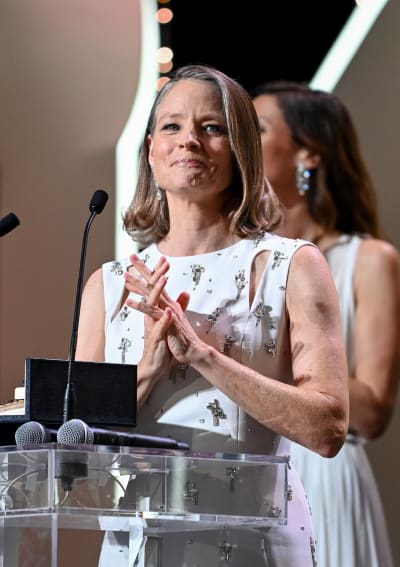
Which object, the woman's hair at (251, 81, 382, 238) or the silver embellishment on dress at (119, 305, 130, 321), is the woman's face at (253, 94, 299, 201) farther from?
the silver embellishment on dress at (119, 305, 130, 321)

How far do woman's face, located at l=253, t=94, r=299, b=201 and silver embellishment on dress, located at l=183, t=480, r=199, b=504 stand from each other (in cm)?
235

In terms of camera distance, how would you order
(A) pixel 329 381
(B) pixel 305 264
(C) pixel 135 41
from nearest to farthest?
(A) pixel 329 381, (B) pixel 305 264, (C) pixel 135 41

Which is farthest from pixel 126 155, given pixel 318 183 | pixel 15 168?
pixel 318 183

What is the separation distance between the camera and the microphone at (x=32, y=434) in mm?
2119

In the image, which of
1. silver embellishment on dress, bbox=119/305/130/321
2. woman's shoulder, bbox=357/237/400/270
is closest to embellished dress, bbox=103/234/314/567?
silver embellishment on dress, bbox=119/305/130/321

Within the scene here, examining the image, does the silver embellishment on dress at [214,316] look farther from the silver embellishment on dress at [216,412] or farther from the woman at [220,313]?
the silver embellishment on dress at [216,412]

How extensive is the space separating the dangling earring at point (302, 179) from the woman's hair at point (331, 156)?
2cm

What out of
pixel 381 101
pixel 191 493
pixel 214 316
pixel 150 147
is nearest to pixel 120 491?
pixel 191 493

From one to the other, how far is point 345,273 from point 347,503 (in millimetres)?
775

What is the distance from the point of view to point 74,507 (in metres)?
2.00

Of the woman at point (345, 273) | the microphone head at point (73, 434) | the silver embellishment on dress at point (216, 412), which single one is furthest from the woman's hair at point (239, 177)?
the woman at point (345, 273)

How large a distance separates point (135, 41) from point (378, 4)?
931 millimetres

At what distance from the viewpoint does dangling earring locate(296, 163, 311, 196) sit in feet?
14.1

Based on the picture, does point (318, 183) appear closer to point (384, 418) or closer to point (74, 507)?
point (384, 418)
